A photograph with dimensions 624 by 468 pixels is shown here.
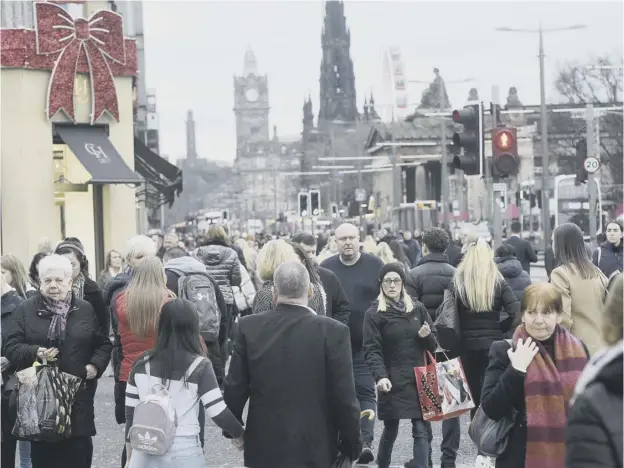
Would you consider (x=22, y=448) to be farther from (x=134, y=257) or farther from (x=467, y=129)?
(x=467, y=129)

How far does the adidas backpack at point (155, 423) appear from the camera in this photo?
6.97 metres

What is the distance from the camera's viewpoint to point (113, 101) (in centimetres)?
2897

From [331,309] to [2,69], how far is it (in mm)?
18193

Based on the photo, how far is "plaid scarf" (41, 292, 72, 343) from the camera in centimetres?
842

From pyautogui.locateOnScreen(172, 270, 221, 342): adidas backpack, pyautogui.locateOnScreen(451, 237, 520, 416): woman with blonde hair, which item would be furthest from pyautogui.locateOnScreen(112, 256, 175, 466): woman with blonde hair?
pyautogui.locateOnScreen(451, 237, 520, 416): woman with blonde hair

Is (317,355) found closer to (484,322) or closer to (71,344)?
(71,344)

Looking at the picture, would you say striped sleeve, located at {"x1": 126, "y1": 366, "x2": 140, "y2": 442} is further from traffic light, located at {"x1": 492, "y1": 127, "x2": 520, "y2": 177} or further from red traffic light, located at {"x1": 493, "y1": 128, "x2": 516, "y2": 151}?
red traffic light, located at {"x1": 493, "y1": 128, "x2": 516, "y2": 151}

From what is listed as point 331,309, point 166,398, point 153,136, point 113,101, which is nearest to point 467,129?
point 331,309

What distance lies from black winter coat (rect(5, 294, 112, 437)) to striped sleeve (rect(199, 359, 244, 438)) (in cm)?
156

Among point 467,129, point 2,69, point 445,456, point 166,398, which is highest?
point 2,69

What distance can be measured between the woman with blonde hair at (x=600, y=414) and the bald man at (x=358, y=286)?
7.38 m

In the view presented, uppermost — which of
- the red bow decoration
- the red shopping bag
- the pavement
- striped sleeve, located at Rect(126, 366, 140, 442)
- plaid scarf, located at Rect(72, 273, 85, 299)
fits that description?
the red bow decoration

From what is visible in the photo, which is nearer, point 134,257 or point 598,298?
point 598,298

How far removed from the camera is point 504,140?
52.9 ft
